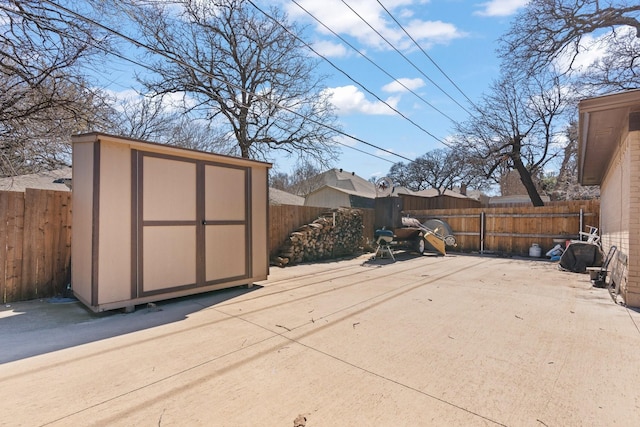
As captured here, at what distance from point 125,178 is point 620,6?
14485 millimetres

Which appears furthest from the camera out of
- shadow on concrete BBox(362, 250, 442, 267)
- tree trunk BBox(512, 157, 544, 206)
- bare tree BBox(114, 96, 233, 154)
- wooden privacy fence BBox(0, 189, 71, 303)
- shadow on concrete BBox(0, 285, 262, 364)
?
tree trunk BBox(512, 157, 544, 206)

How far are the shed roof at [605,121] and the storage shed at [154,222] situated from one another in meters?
4.93

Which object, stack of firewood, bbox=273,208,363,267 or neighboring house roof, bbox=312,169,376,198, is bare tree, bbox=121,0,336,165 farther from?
neighboring house roof, bbox=312,169,376,198

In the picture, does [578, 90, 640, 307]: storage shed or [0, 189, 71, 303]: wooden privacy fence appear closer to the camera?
[578, 90, 640, 307]: storage shed

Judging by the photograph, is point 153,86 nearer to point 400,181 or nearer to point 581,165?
point 581,165

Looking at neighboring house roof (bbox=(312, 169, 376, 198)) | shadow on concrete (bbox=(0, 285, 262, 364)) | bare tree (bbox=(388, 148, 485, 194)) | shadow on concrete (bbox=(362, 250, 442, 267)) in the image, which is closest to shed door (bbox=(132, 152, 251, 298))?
shadow on concrete (bbox=(0, 285, 262, 364))

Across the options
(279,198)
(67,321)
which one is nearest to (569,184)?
(279,198)

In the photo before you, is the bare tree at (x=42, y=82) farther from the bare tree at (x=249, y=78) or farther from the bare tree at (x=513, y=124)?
the bare tree at (x=513, y=124)

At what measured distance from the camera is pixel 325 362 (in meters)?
2.63

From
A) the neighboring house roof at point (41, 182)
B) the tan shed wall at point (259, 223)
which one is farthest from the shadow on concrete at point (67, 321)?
the neighboring house roof at point (41, 182)

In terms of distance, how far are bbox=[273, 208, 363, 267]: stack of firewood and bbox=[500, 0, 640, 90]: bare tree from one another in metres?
8.97

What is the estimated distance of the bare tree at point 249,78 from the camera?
38.1 feet

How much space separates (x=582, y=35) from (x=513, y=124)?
3.82m

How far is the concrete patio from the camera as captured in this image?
1.95m
